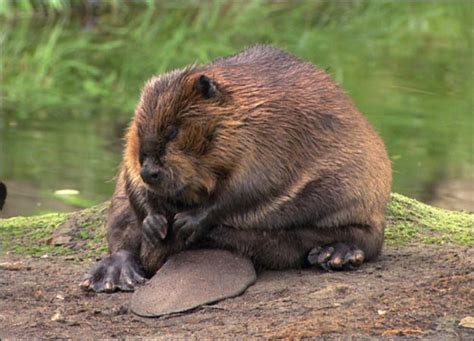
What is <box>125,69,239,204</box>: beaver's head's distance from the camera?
532 cm

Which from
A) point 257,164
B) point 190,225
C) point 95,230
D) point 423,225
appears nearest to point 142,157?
point 190,225

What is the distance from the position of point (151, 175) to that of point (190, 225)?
11.8 inches

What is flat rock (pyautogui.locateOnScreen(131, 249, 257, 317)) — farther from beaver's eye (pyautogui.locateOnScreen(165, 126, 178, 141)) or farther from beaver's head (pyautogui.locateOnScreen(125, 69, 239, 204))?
beaver's eye (pyautogui.locateOnScreen(165, 126, 178, 141))

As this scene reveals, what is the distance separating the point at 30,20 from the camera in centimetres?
1448

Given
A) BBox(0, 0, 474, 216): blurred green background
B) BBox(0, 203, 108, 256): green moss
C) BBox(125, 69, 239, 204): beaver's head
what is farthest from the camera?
BBox(0, 0, 474, 216): blurred green background

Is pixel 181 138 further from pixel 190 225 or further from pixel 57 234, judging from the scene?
pixel 57 234

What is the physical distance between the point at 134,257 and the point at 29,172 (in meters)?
4.54

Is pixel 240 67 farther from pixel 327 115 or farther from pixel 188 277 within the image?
pixel 188 277

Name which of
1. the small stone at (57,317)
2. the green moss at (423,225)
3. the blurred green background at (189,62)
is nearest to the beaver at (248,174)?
the small stone at (57,317)

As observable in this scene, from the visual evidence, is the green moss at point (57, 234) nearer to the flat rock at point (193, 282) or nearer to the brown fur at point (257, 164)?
the brown fur at point (257, 164)

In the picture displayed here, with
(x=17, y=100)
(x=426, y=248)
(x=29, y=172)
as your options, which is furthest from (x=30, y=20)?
(x=426, y=248)

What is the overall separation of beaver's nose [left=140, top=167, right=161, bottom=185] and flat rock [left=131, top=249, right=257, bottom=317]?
396 millimetres

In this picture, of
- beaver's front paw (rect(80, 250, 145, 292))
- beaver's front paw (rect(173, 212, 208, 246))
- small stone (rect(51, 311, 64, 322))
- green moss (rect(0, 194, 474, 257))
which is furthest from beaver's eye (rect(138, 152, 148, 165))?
green moss (rect(0, 194, 474, 257))

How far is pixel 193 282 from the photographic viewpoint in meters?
5.34
